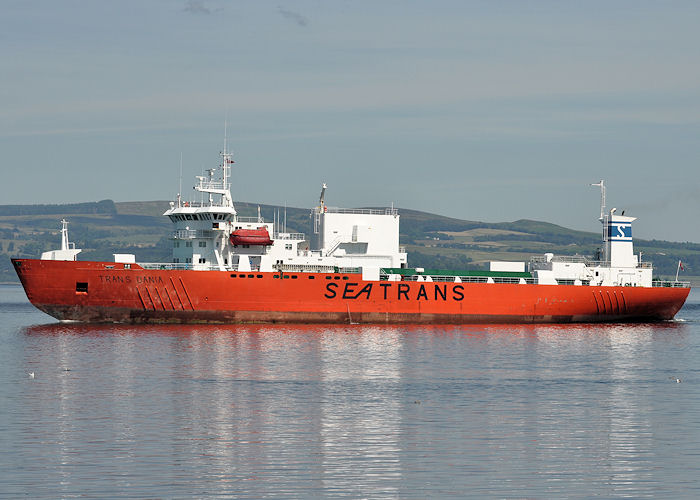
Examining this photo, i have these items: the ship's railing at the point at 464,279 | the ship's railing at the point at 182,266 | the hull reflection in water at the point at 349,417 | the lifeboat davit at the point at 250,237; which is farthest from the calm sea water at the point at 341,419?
the ship's railing at the point at 464,279

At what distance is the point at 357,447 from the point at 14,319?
192 ft

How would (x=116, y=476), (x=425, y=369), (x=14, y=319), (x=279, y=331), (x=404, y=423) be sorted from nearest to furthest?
1. (x=116, y=476)
2. (x=404, y=423)
3. (x=425, y=369)
4. (x=279, y=331)
5. (x=14, y=319)

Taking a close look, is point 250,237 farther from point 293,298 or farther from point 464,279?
point 464,279

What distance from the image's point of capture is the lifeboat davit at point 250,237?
5944cm

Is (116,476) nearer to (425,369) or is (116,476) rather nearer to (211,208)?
(425,369)

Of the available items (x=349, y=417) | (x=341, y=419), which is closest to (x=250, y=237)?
(x=349, y=417)

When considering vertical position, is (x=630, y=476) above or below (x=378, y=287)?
below

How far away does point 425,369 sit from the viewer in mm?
40438

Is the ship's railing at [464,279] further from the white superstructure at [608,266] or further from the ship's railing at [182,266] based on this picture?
the ship's railing at [182,266]

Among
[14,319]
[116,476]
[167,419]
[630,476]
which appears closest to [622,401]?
[630,476]

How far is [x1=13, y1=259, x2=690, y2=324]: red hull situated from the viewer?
55.9 m

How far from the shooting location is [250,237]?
59.5 m

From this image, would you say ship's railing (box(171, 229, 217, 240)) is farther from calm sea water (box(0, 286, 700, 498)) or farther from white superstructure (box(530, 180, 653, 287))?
white superstructure (box(530, 180, 653, 287))

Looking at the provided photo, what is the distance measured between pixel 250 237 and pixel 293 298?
449 centimetres
